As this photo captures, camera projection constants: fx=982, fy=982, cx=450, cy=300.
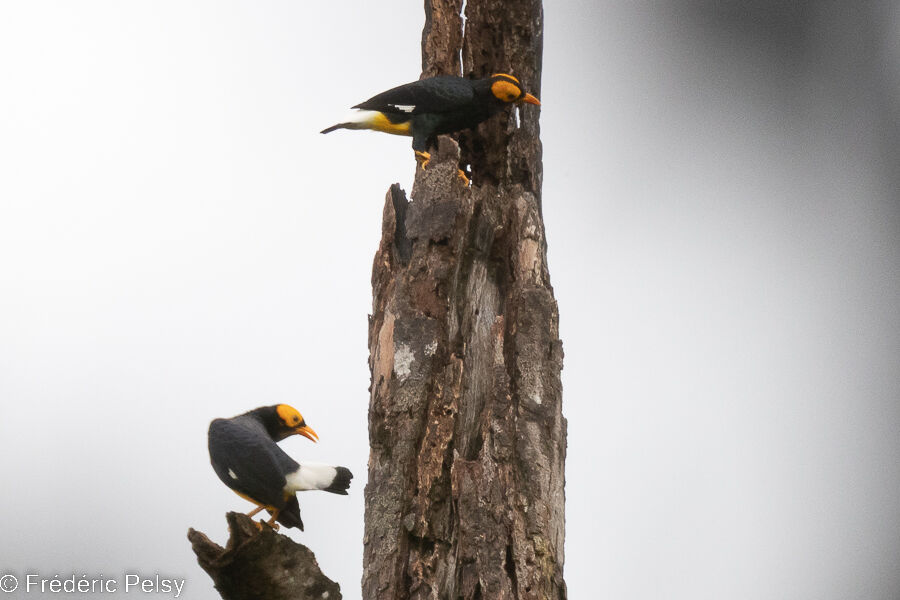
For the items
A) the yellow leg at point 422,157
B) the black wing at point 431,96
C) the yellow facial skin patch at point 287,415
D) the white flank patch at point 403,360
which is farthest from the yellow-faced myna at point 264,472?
the black wing at point 431,96

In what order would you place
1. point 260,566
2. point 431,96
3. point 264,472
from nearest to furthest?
point 260,566 < point 264,472 < point 431,96

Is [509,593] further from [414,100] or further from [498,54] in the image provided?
[498,54]

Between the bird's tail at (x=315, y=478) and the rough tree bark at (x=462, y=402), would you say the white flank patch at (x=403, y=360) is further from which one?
the bird's tail at (x=315, y=478)

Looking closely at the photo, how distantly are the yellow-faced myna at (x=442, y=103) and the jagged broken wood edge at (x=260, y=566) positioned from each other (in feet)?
5.16

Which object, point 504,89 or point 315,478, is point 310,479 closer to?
point 315,478

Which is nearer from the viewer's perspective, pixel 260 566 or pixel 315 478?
pixel 260 566

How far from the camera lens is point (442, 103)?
3.96m

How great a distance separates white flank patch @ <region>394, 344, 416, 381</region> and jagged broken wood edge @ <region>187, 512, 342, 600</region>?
2.30 ft

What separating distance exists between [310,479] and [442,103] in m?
1.58

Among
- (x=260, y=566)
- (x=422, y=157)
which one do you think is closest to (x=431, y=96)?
(x=422, y=157)

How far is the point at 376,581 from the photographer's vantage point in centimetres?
336

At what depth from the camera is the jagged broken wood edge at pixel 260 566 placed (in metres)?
3.38

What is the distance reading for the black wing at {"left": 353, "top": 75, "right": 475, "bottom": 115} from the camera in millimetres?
3955

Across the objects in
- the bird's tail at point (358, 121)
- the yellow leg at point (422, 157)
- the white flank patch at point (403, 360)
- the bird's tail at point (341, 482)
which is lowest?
the bird's tail at point (341, 482)
